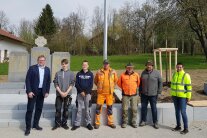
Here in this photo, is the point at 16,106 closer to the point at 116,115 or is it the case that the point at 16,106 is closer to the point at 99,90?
the point at 99,90

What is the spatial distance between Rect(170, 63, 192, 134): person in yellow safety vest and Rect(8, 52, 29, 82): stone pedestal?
24.7 feet

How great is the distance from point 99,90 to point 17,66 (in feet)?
21.2

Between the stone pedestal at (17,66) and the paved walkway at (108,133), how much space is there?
5.83m

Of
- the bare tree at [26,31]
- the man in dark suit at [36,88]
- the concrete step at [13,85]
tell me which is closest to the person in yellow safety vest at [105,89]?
the man in dark suit at [36,88]

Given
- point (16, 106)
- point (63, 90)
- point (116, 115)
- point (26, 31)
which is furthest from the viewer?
point (26, 31)

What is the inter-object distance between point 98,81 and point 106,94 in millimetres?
390

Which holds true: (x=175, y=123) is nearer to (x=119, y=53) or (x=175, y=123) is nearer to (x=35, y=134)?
(x=35, y=134)

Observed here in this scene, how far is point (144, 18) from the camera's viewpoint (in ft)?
204

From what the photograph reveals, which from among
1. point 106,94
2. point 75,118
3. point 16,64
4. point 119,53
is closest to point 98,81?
point 106,94

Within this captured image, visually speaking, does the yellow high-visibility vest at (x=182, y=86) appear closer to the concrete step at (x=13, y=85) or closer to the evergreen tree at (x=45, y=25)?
the concrete step at (x=13, y=85)

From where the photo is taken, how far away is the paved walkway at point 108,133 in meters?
6.90

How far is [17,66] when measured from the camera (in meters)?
12.9

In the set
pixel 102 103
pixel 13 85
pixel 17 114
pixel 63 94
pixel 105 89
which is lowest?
pixel 17 114

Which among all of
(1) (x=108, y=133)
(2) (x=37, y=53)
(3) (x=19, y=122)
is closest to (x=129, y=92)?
(1) (x=108, y=133)
